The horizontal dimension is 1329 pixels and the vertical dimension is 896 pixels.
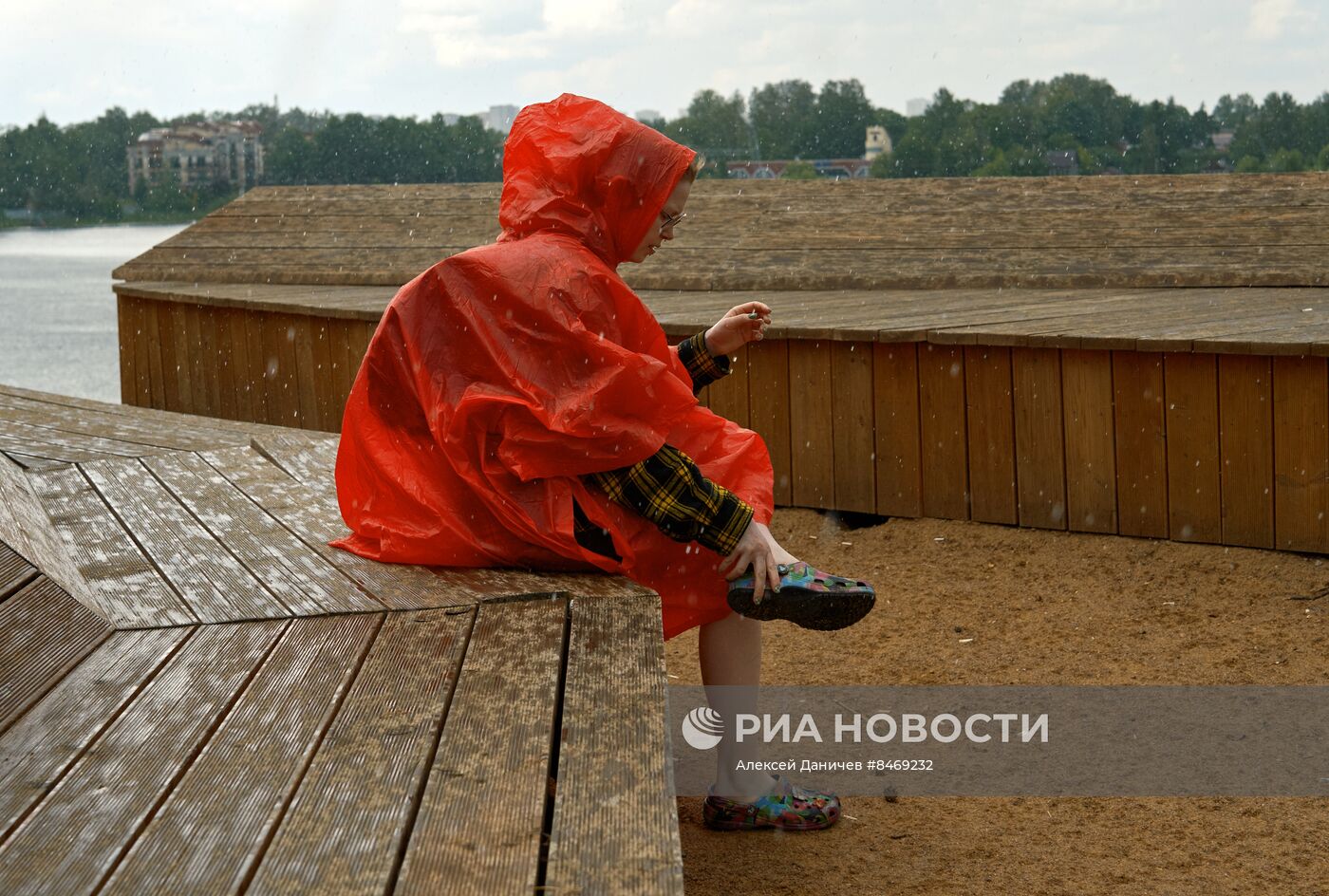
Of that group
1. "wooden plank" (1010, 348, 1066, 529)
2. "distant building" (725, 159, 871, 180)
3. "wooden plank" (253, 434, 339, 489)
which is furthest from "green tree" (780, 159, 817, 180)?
"wooden plank" (253, 434, 339, 489)

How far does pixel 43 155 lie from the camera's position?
20.0 meters

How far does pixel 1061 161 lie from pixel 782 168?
5.81 feet

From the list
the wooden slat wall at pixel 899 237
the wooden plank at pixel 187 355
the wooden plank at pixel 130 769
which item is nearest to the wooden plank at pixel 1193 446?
the wooden slat wall at pixel 899 237

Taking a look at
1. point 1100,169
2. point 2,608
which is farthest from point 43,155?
point 2,608

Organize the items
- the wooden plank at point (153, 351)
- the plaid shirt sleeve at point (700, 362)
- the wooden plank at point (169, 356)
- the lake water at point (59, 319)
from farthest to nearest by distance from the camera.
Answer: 1. the lake water at point (59, 319)
2. the wooden plank at point (153, 351)
3. the wooden plank at point (169, 356)
4. the plaid shirt sleeve at point (700, 362)

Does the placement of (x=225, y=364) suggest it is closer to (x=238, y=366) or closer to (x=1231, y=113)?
(x=238, y=366)

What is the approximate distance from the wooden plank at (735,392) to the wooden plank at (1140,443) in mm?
1501

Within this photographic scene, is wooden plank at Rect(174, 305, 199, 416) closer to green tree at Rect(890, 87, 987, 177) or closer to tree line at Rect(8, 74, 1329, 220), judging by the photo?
tree line at Rect(8, 74, 1329, 220)

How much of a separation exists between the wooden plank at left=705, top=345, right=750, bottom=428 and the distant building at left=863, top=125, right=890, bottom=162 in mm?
3477

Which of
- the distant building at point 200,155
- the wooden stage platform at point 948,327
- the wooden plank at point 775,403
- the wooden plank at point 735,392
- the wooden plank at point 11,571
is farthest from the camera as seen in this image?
the distant building at point 200,155

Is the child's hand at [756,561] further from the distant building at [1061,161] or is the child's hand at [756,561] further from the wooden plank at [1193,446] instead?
the distant building at [1061,161]

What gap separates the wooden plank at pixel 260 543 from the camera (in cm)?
234

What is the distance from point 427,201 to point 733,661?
7.32 meters

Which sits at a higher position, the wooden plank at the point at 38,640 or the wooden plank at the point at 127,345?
the wooden plank at the point at 127,345
